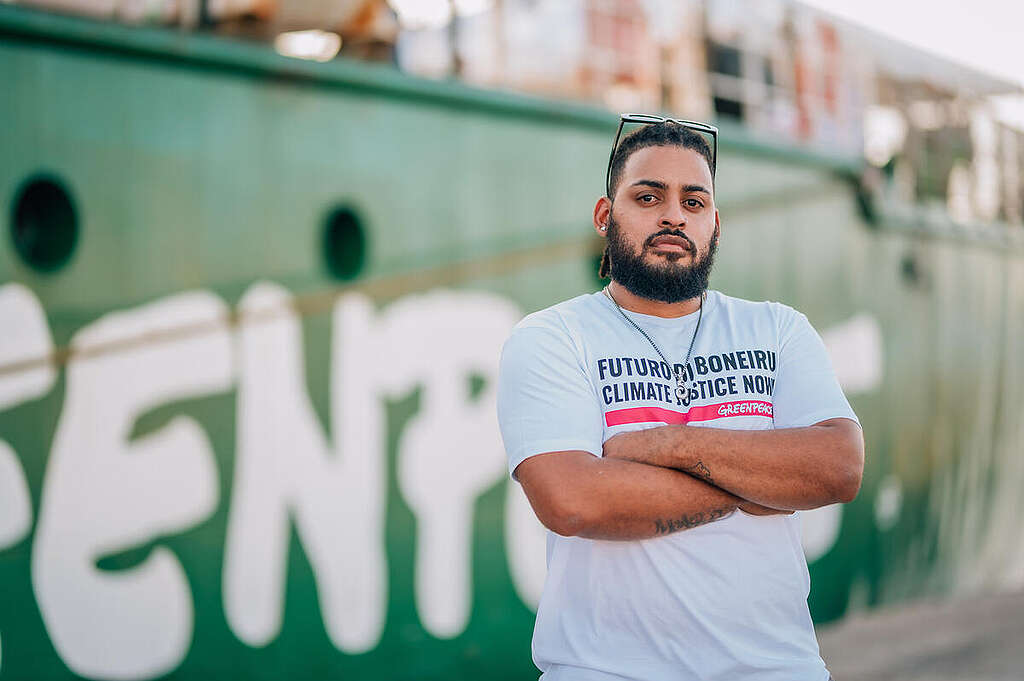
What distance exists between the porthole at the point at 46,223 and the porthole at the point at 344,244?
117 centimetres

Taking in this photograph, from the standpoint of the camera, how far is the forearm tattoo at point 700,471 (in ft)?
7.16

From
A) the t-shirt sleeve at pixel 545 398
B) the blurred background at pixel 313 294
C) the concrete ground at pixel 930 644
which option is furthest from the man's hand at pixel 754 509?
the concrete ground at pixel 930 644

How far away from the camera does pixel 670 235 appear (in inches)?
89.8

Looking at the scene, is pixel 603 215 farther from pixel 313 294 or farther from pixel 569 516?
pixel 313 294

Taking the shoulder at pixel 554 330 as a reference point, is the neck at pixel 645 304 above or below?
above

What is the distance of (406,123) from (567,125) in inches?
43.8

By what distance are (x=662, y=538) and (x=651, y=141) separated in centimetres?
78

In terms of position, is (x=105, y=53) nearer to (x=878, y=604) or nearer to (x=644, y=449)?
(x=644, y=449)

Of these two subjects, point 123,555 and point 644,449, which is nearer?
point 644,449

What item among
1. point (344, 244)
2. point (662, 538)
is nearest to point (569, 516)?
point (662, 538)

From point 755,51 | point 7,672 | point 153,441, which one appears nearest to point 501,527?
point 153,441

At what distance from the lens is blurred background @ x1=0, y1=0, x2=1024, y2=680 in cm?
438

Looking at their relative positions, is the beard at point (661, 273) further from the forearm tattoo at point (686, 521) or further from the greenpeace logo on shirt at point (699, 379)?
the forearm tattoo at point (686, 521)

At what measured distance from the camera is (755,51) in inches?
325
